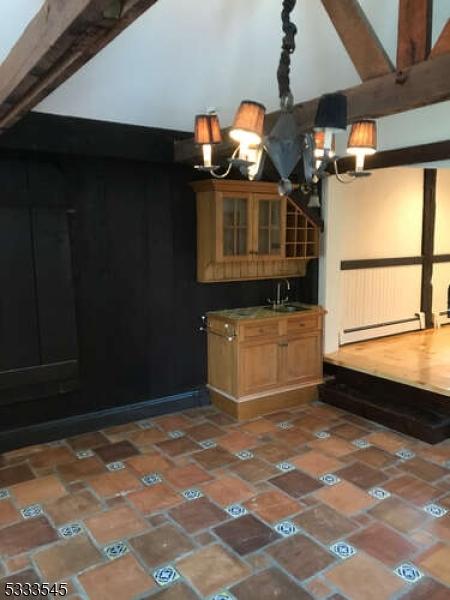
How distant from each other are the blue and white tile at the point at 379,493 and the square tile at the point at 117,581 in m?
1.61

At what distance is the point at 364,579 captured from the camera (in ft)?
7.92

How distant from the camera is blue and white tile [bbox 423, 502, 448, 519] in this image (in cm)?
298

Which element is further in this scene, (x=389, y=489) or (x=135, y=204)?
(x=135, y=204)

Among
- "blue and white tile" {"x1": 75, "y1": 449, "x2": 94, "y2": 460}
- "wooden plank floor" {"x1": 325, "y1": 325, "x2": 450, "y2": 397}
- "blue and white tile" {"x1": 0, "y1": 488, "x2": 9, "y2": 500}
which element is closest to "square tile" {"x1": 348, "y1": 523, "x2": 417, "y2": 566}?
"wooden plank floor" {"x1": 325, "y1": 325, "x2": 450, "y2": 397}

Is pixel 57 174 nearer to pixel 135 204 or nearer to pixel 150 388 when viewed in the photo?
pixel 135 204

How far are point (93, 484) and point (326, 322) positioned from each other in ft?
9.69

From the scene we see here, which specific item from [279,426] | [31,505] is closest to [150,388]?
[279,426]

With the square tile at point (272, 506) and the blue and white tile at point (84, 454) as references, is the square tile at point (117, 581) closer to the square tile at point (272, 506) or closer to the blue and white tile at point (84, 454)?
the square tile at point (272, 506)

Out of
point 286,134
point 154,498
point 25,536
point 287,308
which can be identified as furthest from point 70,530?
point 287,308

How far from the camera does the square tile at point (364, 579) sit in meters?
2.32

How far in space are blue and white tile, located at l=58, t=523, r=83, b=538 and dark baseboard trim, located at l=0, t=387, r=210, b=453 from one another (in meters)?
1.31

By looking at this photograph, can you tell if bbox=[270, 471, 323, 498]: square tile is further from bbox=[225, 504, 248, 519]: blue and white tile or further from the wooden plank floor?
the wooden plank floor

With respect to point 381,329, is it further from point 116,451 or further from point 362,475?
point 116,451

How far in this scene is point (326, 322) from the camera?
17.0 feet
